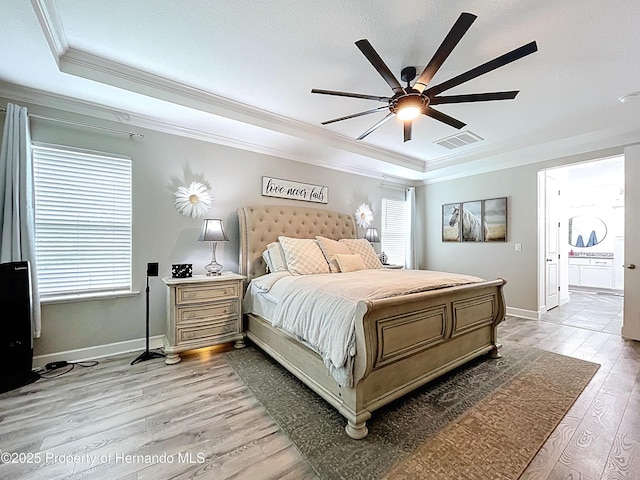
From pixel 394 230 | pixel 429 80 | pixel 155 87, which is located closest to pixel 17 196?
pixel 155 87

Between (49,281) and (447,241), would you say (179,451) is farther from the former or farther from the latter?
(447,241)

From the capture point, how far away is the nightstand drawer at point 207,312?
2873mm

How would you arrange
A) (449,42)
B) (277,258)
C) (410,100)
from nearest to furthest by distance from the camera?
1. (449,42)
2. (410,100)
3. (277,258)

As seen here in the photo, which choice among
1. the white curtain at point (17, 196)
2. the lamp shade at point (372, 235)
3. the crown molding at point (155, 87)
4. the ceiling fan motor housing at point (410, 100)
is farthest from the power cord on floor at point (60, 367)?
the lamp shade at point (372, 235)

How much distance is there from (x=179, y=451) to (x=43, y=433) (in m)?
0.95

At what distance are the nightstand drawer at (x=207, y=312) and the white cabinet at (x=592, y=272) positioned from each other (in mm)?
8843

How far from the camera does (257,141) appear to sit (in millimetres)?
3762

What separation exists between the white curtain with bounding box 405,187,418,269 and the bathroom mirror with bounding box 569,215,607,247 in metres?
5.53

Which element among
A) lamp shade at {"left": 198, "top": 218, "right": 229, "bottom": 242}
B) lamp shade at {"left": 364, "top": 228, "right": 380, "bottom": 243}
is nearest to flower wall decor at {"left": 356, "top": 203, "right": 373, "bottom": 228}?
lamp shade at {"left": 364, "top": 228, "right": 380, "bottom": 243}

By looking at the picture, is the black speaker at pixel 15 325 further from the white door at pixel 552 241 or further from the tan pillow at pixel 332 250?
the white door at pixel 552 241

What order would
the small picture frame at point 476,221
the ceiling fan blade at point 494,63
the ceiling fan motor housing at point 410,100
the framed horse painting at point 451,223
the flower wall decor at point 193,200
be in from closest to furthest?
the ceiling fan blade at point 494,63, the ceiling fan motor housing at point 410,100, the flower wall decor at point 193,200, the small picture frame at point 476,221, the framed horse painting at point 451,223

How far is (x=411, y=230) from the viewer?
596cm

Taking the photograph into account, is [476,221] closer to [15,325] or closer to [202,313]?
[202,313]

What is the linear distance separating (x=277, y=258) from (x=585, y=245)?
889 cm
